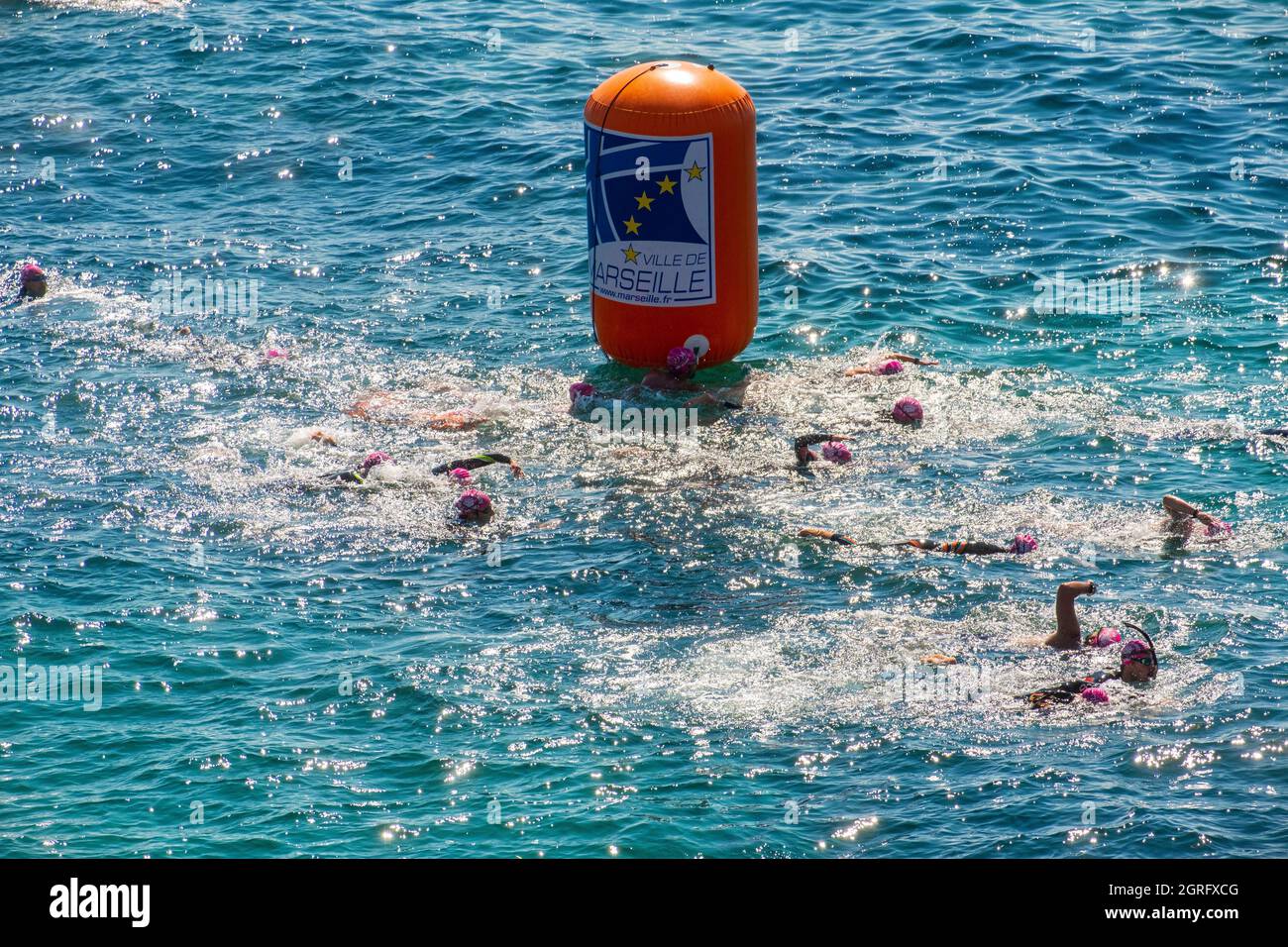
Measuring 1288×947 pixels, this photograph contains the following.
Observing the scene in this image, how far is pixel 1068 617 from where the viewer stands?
13.6m

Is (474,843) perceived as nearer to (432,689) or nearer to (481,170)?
(432,689)

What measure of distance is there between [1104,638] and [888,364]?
269 inches

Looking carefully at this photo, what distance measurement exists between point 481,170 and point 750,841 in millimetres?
18074

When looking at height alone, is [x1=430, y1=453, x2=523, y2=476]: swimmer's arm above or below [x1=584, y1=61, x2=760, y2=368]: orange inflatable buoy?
below

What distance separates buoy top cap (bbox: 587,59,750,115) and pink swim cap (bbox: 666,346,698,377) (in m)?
3.11

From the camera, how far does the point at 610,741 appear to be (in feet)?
41.6

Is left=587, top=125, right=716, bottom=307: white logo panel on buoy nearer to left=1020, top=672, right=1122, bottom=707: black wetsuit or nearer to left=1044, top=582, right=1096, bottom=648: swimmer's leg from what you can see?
left=1044, top=582, right=1096, bottom=648: swimmer's leg

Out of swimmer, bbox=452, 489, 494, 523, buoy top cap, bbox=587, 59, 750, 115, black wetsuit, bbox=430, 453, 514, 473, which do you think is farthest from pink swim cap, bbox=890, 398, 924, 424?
swimmer, bbox=452, 489, 494, 523

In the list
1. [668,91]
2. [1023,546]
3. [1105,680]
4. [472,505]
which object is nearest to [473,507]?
[472,505]

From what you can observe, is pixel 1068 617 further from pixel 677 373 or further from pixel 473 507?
pixel 677 373

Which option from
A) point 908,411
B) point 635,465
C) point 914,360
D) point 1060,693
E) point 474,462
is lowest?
point 1060,693

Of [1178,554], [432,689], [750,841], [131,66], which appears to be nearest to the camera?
[750,841]

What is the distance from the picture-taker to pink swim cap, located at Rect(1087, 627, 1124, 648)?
13.6 metres
